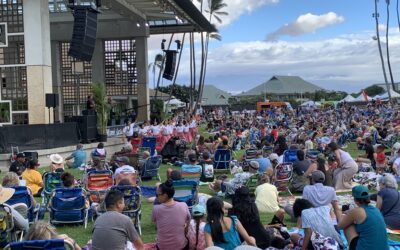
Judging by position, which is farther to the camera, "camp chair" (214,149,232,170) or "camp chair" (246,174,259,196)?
"camp chair" (214,149,232,170)

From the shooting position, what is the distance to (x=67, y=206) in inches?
324

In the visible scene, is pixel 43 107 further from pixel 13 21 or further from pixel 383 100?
pixel 383 100

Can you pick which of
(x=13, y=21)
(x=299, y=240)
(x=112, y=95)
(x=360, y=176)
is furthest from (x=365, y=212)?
(x=112, y=95)

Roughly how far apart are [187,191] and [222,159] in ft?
22.1

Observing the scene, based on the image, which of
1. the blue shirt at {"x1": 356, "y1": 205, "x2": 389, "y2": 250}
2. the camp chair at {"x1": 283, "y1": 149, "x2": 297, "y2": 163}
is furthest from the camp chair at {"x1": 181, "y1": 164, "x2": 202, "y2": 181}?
the blue shirt at {"x1": 356, "y1": 205, "x2": 389, "y2": 250}

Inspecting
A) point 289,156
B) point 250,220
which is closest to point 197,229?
point 250,220

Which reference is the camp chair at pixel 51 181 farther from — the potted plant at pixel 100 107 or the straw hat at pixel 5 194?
the potted plant at pixel 100 107

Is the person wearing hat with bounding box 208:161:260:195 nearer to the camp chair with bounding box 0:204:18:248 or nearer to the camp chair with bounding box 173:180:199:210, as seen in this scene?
the camp chair with bounding box 173:180:199:210

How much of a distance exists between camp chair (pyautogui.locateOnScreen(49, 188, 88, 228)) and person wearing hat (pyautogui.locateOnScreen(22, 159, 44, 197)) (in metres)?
2.61

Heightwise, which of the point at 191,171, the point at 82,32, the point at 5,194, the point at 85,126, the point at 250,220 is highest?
the point at 82,32

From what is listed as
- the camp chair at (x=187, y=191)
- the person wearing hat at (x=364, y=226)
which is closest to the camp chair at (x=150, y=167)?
the camp chair at (x=187, y=191)

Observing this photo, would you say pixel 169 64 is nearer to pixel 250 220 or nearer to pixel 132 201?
pixel 132 201

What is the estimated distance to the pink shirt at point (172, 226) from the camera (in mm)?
6059

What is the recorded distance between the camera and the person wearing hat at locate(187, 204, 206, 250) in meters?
5.79
